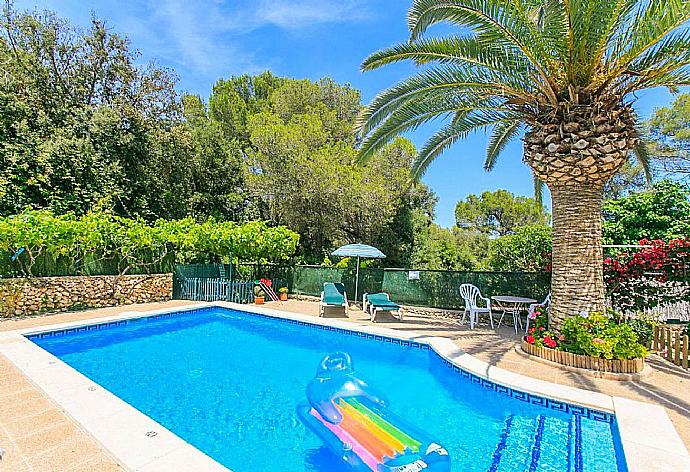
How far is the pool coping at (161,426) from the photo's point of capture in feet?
11.6

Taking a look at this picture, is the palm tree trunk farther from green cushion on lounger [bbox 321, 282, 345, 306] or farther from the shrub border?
green cushion on lounger [bbox 321, 282, 345, 306]

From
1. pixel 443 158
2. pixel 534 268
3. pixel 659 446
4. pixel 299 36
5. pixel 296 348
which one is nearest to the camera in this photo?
pixel 659 446

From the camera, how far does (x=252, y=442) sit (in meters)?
4.71

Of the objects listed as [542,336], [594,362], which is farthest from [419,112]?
[594,362]

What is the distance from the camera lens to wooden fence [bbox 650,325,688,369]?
641 centimetres

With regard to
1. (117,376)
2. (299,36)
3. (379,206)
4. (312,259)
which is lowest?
(117,376)

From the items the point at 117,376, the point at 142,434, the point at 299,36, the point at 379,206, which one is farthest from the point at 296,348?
the point at 299,36

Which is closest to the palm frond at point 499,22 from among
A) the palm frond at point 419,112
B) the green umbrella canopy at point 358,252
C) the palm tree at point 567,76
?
the palm tree at point 567,76

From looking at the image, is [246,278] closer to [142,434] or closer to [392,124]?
[392,124]

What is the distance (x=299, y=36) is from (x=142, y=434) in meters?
15.9

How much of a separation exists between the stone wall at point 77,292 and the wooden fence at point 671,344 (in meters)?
14.3

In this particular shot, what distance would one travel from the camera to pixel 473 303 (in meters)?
10.1

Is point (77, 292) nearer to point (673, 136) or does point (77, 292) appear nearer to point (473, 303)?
point (473, 303)

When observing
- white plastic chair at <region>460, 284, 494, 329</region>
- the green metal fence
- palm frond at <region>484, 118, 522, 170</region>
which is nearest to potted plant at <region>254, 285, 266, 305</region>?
the green metal fence
